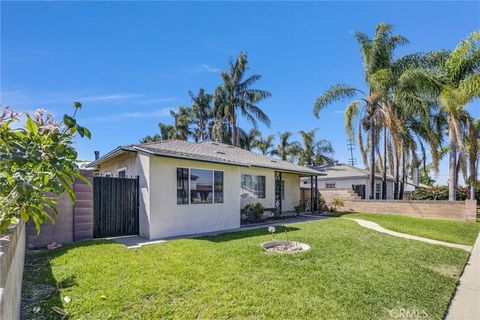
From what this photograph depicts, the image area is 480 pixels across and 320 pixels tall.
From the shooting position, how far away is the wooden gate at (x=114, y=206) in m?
9.30

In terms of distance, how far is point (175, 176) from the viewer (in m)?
10.1

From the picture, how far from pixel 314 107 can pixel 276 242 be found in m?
14.4

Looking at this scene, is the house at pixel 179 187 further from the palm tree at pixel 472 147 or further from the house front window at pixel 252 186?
the palm tree at pixel 472 147

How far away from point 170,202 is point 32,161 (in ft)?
24.7

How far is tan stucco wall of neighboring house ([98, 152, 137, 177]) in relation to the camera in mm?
10594

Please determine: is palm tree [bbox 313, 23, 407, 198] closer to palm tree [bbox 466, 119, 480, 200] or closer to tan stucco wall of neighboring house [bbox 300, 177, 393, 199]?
palm tree [bbox 466, 119, 480, 200]

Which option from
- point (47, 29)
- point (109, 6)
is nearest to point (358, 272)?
point (109, 6)

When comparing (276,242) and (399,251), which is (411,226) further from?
(276,242)

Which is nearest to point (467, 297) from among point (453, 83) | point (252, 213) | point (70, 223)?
point (252, 213)

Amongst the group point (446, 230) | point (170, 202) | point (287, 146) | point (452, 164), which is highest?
point (287, 146)

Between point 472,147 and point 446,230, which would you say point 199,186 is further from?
point 472,147

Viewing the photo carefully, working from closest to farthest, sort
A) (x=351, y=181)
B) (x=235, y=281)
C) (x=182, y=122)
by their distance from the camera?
(x=235, y=281), (x=351, y=181), (x=182, y=122)

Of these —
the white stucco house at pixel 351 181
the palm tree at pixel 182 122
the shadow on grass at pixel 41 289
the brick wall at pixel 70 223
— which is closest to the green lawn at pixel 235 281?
the shadow on grass at pixel 41 289
